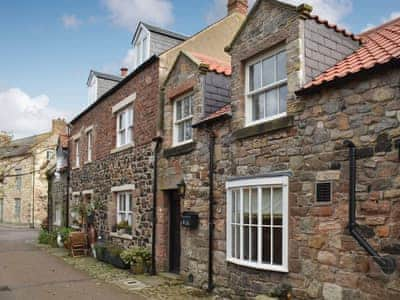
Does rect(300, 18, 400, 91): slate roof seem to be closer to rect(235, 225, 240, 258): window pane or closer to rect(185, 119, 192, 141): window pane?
rect(235, 225, 240, 258): window pane

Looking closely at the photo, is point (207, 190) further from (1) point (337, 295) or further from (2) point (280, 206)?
(1) point (337, 295)

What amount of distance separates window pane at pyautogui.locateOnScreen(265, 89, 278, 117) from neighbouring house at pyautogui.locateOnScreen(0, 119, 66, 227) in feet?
112

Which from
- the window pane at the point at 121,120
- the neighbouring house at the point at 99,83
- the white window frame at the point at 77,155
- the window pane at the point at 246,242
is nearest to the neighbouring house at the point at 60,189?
the white window frame at the point at 77,155

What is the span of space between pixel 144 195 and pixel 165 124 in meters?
2.39

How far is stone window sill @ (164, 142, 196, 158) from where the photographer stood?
1088cm

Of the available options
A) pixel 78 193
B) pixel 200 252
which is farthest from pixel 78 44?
pixel 78 193

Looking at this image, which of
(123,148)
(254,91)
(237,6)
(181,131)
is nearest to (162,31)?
(237,6)

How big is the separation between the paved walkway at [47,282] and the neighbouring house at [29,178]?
77.7 feet

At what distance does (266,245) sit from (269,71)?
3.43 m

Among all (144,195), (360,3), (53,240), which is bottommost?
(53,240)

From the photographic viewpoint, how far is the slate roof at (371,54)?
6.52 metres

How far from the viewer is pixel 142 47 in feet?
50.1

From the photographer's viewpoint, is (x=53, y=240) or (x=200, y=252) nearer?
(x=200, y=252)

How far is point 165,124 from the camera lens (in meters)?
12.4
